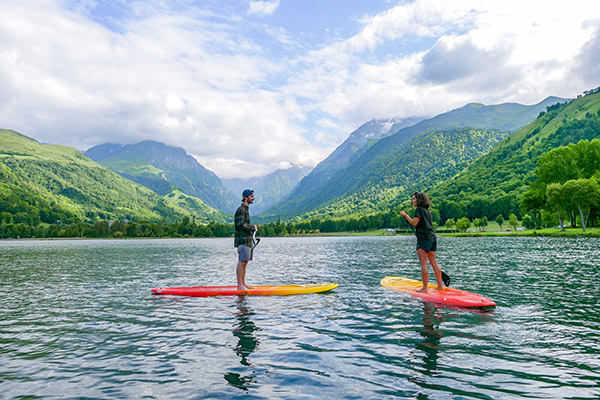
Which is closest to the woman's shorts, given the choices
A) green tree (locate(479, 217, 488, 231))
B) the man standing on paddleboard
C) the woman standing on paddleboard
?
the woman standing on paddleboard

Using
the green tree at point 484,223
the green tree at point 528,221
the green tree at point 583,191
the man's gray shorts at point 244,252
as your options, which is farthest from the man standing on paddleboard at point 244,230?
the green tree at point 484,223

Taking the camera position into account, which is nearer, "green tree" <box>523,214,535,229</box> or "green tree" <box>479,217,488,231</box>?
"green tree" <box>523,214,535,229</box>

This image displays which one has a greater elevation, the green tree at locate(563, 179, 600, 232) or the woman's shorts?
the green tree at locate(563, 179, 600, 232)

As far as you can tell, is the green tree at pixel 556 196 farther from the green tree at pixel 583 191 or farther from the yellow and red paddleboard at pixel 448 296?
the yellow and red paddleboard at pixel 448 296

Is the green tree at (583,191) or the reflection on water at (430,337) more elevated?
the green tree at (583,191)

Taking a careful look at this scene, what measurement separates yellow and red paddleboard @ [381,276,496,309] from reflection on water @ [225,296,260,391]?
8.86 meters

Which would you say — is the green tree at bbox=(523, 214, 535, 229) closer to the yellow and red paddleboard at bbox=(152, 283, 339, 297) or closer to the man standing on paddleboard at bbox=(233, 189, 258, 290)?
the yellow and red paddleboard at bbox=(152, 283, 339, 297)

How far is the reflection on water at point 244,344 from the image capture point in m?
9.34

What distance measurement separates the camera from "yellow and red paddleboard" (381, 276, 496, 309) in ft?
55.9

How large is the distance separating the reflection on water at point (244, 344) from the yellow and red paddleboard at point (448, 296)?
8862 millimetres

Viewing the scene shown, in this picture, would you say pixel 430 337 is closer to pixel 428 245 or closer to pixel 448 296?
pixel 448 296

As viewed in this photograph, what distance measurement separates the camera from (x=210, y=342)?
12.9 meters

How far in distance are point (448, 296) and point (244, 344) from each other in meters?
10.8

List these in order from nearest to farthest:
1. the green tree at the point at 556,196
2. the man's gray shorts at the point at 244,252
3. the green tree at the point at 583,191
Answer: the man's gray shorts at the point at 244,252, the green tree at the point at 583,191, the green tree at the point at 556,196
